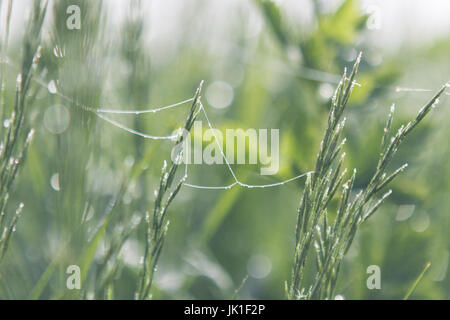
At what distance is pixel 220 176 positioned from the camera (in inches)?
34.5

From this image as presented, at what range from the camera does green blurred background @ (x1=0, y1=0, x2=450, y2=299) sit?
506mm

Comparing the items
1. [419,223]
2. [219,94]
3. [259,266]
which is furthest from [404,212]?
[219,94]

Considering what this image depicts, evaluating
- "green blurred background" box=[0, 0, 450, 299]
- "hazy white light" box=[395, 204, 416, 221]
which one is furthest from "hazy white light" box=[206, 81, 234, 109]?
"hazy white light" box=[395, 204, 416, 221]

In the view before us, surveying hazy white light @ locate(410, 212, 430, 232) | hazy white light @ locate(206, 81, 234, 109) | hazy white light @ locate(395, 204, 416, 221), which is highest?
hazy white light @ locate(206, 81, 234, 109)

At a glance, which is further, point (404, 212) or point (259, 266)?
point (259, 266)

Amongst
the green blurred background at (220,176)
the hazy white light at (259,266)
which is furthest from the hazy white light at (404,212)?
the hazy white light at (259,266)

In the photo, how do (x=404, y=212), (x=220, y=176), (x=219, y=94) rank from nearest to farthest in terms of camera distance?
(x=404, y=212), (x=220, y=176), (x=219, y=94)

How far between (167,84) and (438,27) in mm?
1445

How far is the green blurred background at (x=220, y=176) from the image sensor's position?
1.66 feet

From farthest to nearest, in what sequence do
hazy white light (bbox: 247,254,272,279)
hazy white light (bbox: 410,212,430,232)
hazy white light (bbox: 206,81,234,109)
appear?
hazy white light (bbox: 206,81,234,109), hazy white light (bbox: 247,254,272,279), hazy white light (bbox: 410,212,430,232)

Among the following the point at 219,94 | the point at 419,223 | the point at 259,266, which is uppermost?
the point at 219,94

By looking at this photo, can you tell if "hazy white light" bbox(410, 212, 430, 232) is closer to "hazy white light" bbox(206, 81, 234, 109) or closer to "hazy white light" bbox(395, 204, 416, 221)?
"hazy white light" bbox(395, 204, 416, 221)

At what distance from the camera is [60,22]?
469mm

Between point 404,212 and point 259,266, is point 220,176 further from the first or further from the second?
point 404,212
